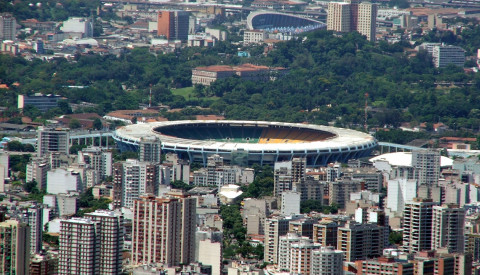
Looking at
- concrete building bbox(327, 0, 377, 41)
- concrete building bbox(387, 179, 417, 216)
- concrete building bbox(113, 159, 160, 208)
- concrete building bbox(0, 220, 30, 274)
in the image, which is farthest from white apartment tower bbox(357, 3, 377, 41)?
concrete building bbox(0, 220, 30, 274)

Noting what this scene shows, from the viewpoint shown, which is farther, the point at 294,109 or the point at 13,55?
the point at 13,55

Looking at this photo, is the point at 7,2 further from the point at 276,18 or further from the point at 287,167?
the point at 287,167

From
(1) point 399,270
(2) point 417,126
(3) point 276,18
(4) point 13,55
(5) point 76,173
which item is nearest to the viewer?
(1) point 399,270

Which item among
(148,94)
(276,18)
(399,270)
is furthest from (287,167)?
(276,18)

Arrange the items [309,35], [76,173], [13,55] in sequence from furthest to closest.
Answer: [309,35], [13,55], [76,173]

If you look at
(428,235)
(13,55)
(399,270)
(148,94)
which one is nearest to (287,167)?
(428,235)

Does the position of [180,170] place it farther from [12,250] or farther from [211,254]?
[12,250]

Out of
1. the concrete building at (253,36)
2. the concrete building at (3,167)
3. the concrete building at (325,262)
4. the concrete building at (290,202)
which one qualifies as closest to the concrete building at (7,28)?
the concrete building at (253,36)
